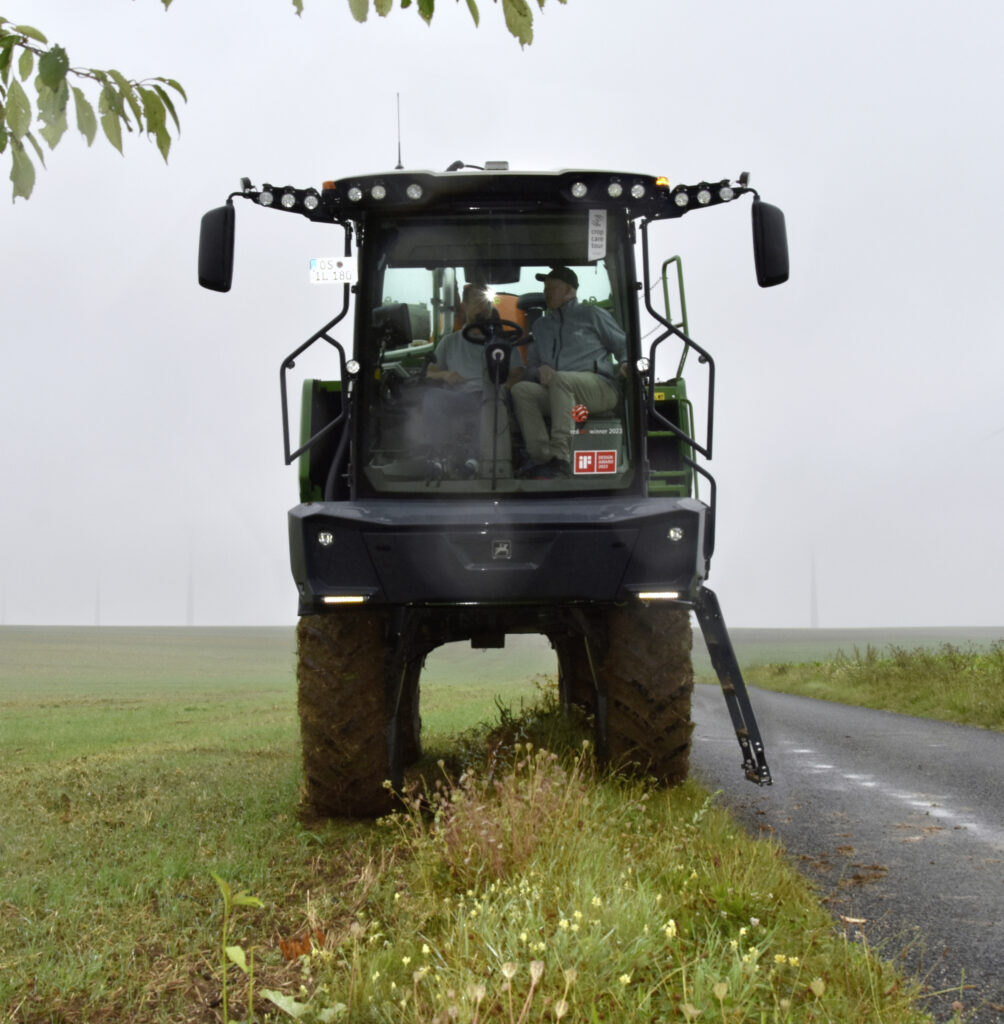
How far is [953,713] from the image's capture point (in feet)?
44.1

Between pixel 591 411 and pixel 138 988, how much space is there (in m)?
3.89

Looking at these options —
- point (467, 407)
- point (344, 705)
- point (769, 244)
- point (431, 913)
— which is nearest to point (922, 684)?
point (769, 244)

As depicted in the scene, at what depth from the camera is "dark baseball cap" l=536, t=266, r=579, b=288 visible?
6594mm

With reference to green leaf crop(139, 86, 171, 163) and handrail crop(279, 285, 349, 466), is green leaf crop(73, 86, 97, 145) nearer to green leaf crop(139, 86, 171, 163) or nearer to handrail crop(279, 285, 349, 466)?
green leaf crop(139, 86, 171, 163)

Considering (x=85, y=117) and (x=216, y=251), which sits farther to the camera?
(x=216, y=251)

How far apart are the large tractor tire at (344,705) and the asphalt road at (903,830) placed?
7.15 feet

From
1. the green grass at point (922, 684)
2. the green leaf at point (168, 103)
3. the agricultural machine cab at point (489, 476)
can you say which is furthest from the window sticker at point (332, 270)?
the green grass at point (922, 684)

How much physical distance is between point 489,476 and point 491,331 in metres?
0.85

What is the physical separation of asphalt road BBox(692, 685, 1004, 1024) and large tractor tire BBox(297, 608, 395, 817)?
2178 mm

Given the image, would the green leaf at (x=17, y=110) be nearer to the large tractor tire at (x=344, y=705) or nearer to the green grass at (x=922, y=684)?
the large tractor tire at (x=344, y=705)

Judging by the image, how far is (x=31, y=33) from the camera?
2422 mm

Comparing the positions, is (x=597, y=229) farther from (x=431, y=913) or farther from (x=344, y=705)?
(x=431, y=913)

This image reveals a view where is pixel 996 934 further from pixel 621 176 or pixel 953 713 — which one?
pixel 953 713

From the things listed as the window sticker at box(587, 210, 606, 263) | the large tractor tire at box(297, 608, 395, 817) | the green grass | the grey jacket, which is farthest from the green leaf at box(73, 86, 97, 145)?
the green grass
